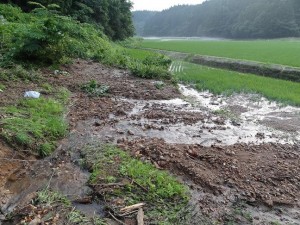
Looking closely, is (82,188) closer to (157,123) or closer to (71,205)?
(71,205)

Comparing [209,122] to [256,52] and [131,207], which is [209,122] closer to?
[131,207]

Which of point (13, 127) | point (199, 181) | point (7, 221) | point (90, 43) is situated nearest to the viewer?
point (7, 221)

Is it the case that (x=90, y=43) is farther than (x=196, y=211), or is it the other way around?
(x=90, y=43)

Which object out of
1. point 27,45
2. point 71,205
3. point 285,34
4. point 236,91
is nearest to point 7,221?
point 71,205

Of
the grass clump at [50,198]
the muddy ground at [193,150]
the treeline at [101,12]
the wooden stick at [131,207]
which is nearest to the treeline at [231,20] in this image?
the treeline at [101,12]

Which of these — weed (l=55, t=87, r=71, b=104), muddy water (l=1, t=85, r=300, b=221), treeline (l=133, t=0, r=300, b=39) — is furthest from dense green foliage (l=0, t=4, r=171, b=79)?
treeline (l=133, t=0, r=300, b=39)

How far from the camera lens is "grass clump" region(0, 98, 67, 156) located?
4473 millimetres

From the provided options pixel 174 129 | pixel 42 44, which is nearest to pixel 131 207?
pixel 174 129

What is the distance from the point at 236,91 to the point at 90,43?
7.26m

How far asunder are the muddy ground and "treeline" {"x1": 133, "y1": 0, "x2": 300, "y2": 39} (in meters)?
48.2

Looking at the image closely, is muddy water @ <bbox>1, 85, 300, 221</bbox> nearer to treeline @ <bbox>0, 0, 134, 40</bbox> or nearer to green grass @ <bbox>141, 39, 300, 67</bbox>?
green grass @ <bbox>141, 39, 300, 67</bbox>

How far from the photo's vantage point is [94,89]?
27.4 feet

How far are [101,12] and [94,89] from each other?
55.2ft

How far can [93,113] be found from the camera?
666 centimetres
